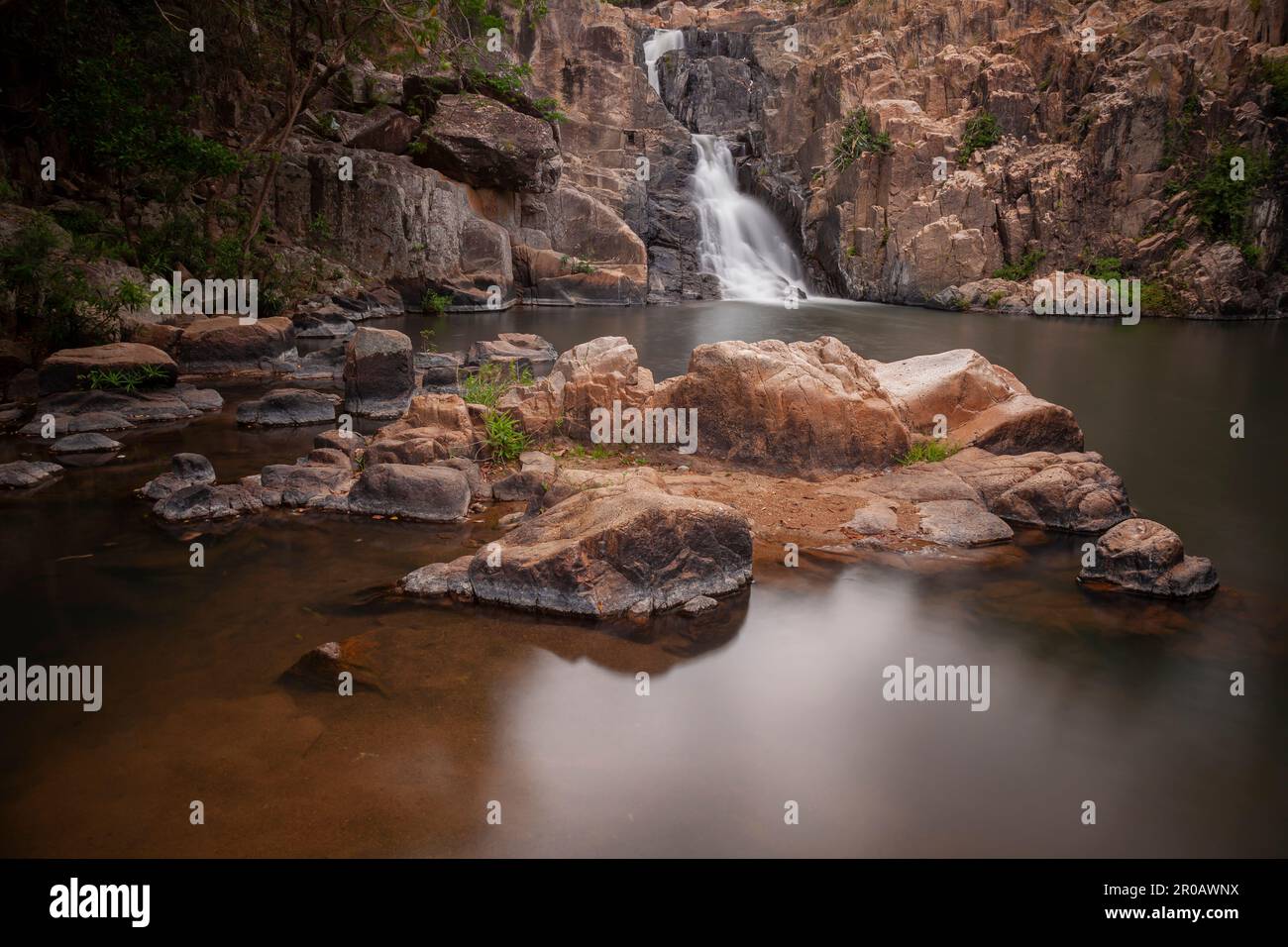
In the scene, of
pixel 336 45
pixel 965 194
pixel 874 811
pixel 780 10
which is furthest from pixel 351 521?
pixel 780 10

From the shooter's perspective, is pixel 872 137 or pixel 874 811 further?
pixel 872 137

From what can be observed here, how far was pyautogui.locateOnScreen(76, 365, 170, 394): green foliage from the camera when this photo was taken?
505 inches

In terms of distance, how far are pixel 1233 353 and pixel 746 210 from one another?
24.9 meters

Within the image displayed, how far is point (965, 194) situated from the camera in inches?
1480

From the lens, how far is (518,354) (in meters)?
19.0

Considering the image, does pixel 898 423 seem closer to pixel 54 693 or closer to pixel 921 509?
pixel 921 509

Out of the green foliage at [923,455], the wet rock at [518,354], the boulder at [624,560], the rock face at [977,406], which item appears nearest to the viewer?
the boulder at [624,560]

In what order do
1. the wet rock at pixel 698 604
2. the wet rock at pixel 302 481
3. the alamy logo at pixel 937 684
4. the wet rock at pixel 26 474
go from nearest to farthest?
the alamy logo at pixel 937 684 < the wet rock at pixel 698 604 < the wet rock at pixel 302 481 < the wet rock at pixel 26 474

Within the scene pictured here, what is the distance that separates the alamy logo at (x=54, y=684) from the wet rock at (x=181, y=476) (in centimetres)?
366

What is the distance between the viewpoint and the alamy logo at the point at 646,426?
34.4 ft

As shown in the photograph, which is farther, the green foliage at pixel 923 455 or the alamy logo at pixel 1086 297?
the alamy logo at pixel 1086 297

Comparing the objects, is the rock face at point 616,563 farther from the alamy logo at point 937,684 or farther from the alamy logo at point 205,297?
the alamy logo at point 205,297

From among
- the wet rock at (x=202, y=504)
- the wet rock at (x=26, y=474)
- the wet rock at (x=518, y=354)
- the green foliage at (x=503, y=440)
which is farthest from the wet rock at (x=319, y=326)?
the wet rock at (x=202, y=504)
